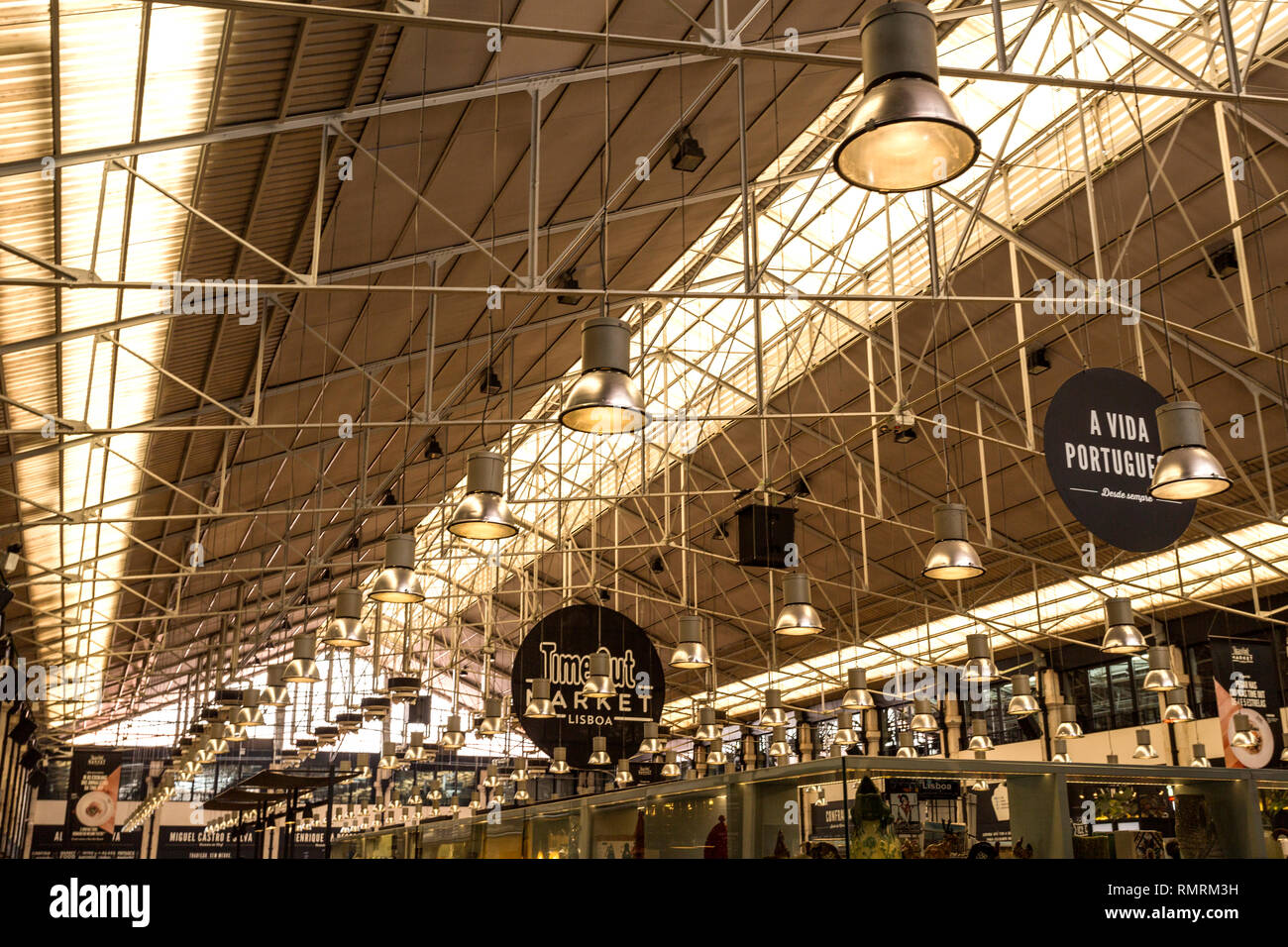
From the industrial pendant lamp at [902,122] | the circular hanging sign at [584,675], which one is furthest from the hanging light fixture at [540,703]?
the industrial pendant lamp at [902,122]

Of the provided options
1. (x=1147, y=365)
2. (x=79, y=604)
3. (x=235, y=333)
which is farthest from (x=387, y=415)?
(x=1147, y=365)

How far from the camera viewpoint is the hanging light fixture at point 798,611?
1001 centimetres

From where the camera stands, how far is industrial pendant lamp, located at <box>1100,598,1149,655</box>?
11.4 meters

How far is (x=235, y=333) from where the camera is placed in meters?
11.8

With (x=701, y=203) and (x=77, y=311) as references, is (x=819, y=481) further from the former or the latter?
(x=77, y=311)

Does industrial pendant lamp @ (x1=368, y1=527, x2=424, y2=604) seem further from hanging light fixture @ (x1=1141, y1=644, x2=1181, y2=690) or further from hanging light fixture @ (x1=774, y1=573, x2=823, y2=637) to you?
hanging light fixture @ (x1=1141, y1=644, x2=1181, y2=690)

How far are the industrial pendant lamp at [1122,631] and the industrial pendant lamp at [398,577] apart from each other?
7.19m

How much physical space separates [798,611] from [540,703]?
2.53m

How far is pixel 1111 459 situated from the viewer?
682cm

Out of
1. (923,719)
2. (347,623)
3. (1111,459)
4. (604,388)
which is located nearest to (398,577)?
(347,623)

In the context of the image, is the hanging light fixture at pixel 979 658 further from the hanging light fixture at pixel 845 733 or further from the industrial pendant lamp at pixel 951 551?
the hanging light fixture at pixel 845 733

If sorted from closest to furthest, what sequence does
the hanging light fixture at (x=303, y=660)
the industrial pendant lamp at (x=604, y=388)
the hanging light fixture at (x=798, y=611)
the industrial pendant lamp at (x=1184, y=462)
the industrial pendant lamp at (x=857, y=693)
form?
the industrial pendant lamp at (x=604, y=388) → the industrial pendant lamp at (x=1184, y=462) → the hanging light fixture at (x=798, y=611) → the hanging light fixture at (x=303, y=660) → the industrial pendant lamp at (x=857, y=693)
